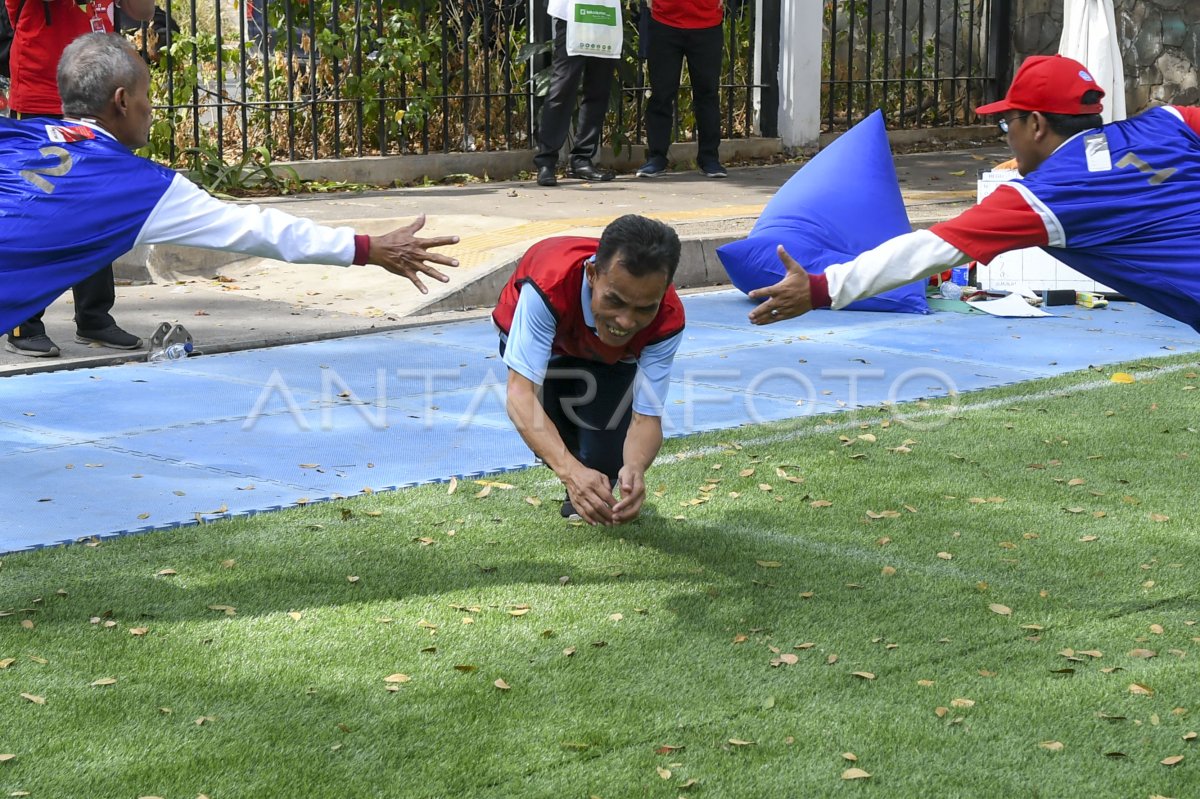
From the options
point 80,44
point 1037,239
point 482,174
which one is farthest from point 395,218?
point 1037,239

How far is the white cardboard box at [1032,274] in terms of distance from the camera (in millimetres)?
10539

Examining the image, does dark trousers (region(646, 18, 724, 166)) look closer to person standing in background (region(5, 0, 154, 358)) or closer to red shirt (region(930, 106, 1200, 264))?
person standing in background (region(5, 0, 154, 358))

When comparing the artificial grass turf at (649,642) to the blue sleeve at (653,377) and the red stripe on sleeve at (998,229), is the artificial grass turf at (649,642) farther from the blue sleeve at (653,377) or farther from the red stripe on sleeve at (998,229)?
the red stripe on sleeve at (998,229)

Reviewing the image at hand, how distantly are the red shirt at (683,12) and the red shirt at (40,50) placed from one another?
21.3 ft

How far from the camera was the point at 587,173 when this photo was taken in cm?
1421

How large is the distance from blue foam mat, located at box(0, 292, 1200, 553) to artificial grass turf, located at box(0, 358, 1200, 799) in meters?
0.44

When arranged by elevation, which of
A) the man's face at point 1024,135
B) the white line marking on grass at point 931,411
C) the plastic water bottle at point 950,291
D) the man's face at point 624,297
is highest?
the man's face at point 1024,135

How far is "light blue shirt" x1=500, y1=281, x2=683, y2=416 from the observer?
15.8ft

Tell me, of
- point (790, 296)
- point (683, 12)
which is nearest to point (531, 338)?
point (790, 296)

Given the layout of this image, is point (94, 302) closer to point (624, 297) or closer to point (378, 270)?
point (378, 270)

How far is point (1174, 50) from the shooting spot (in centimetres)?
1884

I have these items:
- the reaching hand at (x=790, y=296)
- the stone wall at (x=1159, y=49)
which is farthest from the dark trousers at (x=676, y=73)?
the reaching hand at (x=790, y=296)

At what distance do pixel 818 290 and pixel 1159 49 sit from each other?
15943 millimetres

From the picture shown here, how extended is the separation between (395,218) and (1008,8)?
35.9 ft
